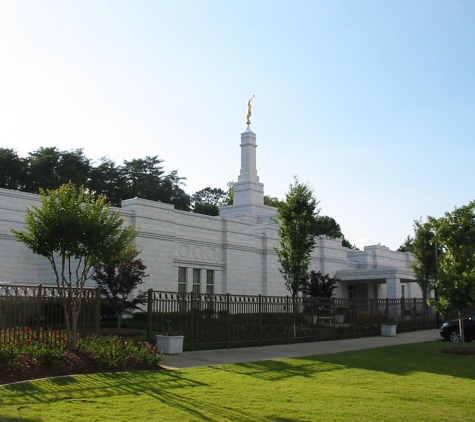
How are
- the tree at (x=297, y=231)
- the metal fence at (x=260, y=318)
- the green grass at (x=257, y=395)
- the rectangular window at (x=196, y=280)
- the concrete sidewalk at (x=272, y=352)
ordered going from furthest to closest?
the rectangular window at (x=196, y=280)
the tree at (x=297, y=231)
the metal fence at (x=260, y=318)
the concrete sidewalk at (x=272, y=352)
the green grass at (x=257, y=395)

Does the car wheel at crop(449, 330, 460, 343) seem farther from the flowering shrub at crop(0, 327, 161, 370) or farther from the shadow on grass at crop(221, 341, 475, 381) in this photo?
the flowering shrub at crop(0, 327, 161, 370)

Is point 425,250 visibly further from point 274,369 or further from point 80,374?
point 80,374

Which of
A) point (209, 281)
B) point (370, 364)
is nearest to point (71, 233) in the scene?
point (370, 364)

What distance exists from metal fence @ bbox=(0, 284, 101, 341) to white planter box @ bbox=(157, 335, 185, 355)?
194cm

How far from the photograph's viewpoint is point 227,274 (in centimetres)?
3312

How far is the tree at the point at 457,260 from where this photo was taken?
1831 centimetres

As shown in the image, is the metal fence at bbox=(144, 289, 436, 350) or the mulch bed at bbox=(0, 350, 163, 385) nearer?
the mulch bed at bbox=(0, 350, 163, 385)

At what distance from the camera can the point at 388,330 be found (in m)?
25.7

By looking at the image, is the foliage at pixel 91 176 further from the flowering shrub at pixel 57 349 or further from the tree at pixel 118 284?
the flowering shrub at pixel 57 349

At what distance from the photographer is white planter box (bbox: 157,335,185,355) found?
52.6 feet

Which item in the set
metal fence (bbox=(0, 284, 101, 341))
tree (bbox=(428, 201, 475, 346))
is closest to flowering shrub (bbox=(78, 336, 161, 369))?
metal fence (bbox=(0, 284, 101, 341))

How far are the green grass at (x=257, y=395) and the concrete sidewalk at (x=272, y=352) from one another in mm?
1080

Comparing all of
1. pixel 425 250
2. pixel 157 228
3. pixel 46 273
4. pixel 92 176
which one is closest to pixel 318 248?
pixel 425 250

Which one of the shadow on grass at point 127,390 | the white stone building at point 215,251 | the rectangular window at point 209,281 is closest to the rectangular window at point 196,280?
the white stone building at point 215,251
